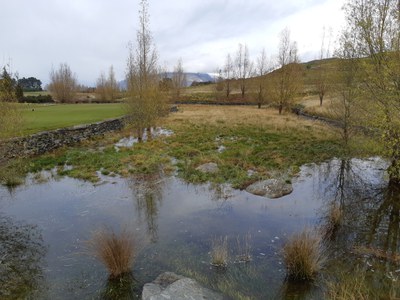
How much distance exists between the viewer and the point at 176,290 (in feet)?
18.9

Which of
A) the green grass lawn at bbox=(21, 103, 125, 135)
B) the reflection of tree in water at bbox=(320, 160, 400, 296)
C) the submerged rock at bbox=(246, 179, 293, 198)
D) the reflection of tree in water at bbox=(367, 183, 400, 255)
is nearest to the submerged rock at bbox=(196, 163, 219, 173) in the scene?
the submerged rock at bbox=(246, 179, 293, 198)

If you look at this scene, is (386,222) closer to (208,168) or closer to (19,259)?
(208,168)

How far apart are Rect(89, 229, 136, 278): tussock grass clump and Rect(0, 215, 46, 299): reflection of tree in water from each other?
1.52 metres

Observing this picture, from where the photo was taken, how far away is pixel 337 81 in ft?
61.1

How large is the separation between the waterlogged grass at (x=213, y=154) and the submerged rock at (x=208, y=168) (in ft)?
1.13

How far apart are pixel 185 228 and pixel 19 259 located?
4700 millimetres

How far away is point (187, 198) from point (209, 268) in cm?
504

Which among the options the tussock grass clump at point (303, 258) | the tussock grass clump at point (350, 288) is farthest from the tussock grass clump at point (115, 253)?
the tussock grass clump at point (350, 288)

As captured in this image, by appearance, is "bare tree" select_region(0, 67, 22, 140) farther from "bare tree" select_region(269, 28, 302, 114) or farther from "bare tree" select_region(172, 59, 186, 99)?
"bare tree" select_region(172, 59, 186, 99)

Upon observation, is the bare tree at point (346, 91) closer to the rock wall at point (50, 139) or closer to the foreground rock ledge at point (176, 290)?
the foreground rock ledge at point (176, 290)

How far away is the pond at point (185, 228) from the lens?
6680 mm

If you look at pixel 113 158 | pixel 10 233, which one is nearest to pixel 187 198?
pixel 10 233

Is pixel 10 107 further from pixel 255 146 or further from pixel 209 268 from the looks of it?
pixel 255 146

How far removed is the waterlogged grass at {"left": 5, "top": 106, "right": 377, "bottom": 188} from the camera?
15086 millimetres
